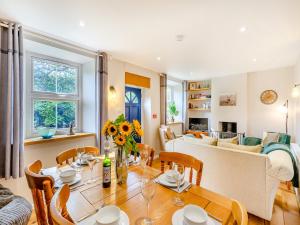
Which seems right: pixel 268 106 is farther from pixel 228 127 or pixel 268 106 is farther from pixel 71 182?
pixel 71 182

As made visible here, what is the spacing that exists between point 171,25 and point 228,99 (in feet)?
12.2

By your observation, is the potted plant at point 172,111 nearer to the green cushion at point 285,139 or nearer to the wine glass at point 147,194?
Result: the green cushion at point 285,139

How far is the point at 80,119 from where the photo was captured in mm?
3186

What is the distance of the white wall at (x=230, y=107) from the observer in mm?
4637

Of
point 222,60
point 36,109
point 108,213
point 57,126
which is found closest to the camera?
point 108,213

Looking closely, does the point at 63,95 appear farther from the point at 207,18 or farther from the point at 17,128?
the point at 207,18

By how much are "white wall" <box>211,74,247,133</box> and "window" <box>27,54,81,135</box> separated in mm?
4191

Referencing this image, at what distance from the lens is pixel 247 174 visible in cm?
190

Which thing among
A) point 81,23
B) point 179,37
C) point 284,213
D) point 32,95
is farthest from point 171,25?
point 284,213

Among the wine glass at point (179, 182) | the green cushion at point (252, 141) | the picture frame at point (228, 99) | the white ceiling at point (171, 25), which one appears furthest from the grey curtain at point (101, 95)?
the picture frame at point (228, 99)

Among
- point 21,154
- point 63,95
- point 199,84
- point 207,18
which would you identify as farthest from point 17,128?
point 199,84

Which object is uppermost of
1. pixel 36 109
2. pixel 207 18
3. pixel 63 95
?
pixel 207 18

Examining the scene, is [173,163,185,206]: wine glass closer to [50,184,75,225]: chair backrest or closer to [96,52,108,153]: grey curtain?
[50,184,75,225]: chair backrest

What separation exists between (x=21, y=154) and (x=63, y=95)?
1.27 m
